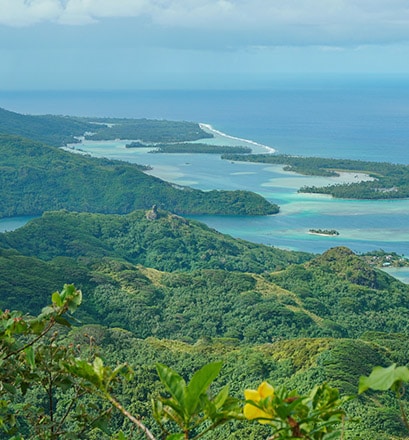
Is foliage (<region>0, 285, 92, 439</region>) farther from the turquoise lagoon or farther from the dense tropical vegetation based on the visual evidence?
the turquoise lagoon

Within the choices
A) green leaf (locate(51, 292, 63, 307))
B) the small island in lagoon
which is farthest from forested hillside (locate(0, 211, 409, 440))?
green leaf (locate(51, 292, 63, 307))

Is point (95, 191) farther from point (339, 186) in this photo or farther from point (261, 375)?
point (261, 375)

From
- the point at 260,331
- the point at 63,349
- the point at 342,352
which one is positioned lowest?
the point at 260,331

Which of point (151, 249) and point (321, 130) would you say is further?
point (321, 130)

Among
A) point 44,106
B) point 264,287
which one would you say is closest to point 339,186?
point 264,287

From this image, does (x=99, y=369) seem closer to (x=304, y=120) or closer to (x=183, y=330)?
(x=183, y=330)

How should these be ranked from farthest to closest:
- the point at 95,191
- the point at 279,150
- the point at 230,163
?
the point at 279,150 < the point at 230,163 < the point at 95,191
